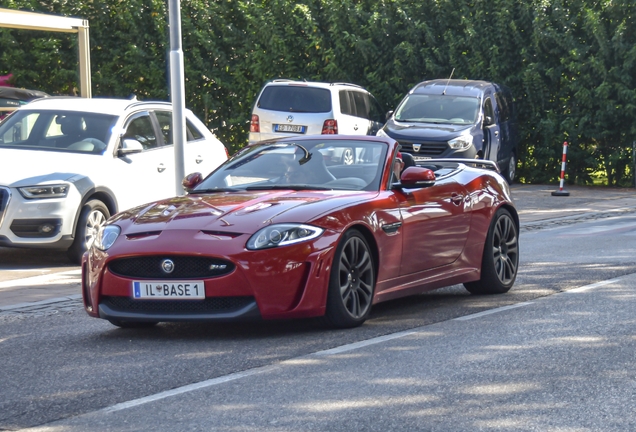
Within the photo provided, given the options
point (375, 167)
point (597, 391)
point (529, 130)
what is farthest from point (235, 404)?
point (529, 130)

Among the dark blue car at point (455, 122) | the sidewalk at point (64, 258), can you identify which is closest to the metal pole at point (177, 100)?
the sidewalk at point (64, 258)

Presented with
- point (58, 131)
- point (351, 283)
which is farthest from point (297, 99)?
point (351, 283)

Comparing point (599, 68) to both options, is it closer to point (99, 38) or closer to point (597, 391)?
point (99, 38)

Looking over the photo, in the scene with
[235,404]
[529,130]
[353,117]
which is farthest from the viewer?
[529,130]

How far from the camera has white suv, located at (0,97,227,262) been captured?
1193 centimetres

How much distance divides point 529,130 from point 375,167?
17.2m

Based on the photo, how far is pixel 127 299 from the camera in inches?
302

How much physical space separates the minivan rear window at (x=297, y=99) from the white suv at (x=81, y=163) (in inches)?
332

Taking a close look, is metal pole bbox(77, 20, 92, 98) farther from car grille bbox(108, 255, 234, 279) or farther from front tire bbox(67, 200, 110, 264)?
car grille bbox(108, 255, 234, 279)

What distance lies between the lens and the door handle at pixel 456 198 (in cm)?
920

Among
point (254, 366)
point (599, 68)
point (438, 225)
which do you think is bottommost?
point (254, 366)

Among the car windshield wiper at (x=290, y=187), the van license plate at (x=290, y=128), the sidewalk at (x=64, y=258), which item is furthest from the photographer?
the van license plate at (x=290, y=128)

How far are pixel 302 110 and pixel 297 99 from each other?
269 mm

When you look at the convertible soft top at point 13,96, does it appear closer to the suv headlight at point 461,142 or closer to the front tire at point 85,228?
the suv headlight at point 461,142
